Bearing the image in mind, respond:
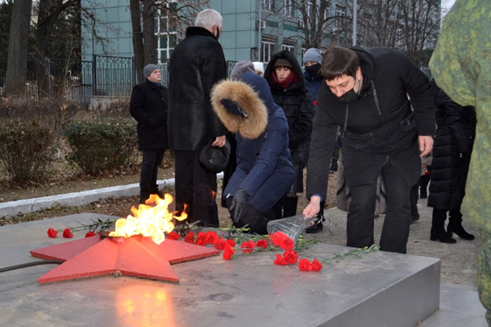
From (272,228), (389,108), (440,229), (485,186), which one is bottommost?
(440,229)

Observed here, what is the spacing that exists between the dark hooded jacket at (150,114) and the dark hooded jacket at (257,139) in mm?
3084

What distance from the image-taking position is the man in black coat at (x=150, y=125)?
8.25 meters

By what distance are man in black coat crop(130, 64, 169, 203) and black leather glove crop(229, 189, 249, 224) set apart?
3475 millimetres

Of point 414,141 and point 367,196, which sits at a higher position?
point 414,141

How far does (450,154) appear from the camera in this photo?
6191mm

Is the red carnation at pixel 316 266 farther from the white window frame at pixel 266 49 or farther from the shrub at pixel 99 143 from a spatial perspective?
the white window frame at pixel 266 49

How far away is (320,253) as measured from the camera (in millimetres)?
3986

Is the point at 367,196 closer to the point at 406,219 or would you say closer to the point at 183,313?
the point at 406,219

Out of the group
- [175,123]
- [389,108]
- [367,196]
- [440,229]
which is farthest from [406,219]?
[175,123]

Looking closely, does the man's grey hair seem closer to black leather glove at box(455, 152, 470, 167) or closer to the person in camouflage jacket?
black leather glove at box(455, 152, 470, 167)

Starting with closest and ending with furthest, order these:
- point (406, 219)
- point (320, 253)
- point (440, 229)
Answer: point (320, 253), point (406, 219), point (440, 229)

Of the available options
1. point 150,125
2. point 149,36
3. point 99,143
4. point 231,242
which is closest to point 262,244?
point 231,242

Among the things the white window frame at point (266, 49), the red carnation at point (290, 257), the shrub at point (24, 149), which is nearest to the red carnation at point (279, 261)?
the red carnation at point (290, 257)

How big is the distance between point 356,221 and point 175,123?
210cm
